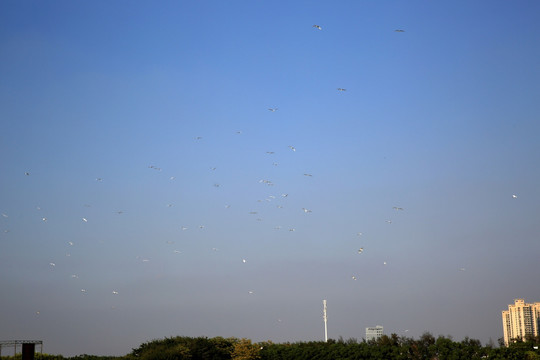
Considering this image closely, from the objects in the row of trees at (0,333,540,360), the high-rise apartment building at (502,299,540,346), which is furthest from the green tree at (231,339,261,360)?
the high-rise apartment building at (502,299,540,346)

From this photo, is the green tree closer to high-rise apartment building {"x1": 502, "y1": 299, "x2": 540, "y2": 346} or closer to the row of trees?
the row of trees

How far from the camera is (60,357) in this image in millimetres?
37375

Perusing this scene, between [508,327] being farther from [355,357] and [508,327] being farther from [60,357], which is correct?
[60,357]

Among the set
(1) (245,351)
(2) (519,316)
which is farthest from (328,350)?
(2) (519,316)

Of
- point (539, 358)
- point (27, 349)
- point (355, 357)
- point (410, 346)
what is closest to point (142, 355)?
point (27, 349)

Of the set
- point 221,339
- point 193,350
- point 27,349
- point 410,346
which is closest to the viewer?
point 410,346

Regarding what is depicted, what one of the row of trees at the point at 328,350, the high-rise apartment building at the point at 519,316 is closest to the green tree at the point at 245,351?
the row of trees at the point at 328,350

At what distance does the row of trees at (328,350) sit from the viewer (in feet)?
94.3

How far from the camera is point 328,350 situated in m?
36.8

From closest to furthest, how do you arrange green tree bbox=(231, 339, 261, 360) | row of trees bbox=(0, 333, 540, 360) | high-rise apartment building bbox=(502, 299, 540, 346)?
row of trees bbox=(0, 333, 540, 360), green tree bbox=(231, 339, 261, 360), high-rise apartment building bbox=(502, 299, 540, 346)

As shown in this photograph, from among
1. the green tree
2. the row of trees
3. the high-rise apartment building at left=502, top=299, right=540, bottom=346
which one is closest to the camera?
the row of trees

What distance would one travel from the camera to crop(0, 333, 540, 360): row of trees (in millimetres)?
28734

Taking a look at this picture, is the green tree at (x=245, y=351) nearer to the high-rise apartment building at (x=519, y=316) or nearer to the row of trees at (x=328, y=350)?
the row of trees at (x=328, y=350)

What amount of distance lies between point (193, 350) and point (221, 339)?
114 inches
